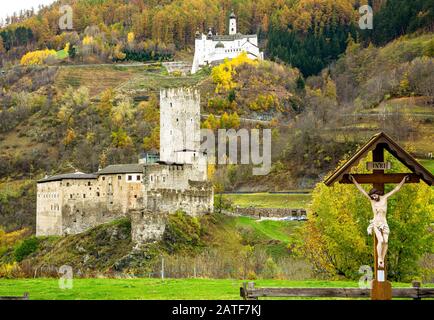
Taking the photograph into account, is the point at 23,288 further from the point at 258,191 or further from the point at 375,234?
the point at 258,191

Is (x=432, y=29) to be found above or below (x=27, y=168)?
above

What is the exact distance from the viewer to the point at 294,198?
10750 cm

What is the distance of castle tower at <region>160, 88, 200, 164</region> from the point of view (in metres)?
98.2

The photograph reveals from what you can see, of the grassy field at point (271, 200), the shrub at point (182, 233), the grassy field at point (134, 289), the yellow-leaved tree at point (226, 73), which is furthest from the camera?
the yellow-leaved tree at point (226, 73)

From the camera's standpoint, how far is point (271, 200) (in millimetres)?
107812

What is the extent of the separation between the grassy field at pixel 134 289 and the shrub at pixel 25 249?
56.6 m

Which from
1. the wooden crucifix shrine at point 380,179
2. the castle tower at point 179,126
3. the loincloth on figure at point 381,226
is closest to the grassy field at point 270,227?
the castle tower at point 179,126

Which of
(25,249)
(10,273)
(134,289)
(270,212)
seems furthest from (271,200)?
(134,289)

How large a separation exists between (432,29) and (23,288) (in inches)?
7009

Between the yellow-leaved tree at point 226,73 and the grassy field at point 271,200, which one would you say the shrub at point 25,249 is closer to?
the grassy field at point 271,200

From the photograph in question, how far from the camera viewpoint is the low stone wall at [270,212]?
96.3 metres

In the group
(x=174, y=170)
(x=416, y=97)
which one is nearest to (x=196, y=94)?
(x=174, y=170)

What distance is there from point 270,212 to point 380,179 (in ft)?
245

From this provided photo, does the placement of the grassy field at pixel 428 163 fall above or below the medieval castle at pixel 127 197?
above
